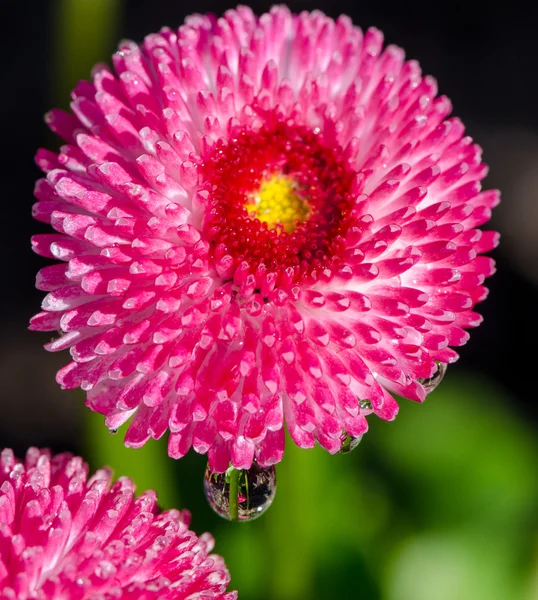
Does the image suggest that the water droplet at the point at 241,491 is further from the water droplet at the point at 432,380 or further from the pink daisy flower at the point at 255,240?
the water droplet at the point at 432,380

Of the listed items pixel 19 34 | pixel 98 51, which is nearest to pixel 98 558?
pixel 98 51

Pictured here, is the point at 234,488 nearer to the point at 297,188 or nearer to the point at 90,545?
the point at 90,545

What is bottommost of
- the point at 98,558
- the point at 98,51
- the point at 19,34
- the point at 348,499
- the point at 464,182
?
the point at 348,499

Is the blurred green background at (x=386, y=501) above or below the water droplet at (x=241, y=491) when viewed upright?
below

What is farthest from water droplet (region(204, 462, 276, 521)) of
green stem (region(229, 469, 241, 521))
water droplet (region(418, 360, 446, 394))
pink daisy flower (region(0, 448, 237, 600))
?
water droplet (region(418, 360, 446, 394))

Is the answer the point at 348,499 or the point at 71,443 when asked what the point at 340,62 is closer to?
the point at 348,499

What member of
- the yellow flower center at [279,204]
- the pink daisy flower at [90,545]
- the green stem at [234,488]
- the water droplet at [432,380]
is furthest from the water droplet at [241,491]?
the yellow flower center at [279,204]

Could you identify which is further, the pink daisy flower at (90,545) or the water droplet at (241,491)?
the water droplet at (241,491)

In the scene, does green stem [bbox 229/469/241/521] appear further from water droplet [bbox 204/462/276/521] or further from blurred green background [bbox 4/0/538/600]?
blurred green background [bbox 4/0/538/600]
